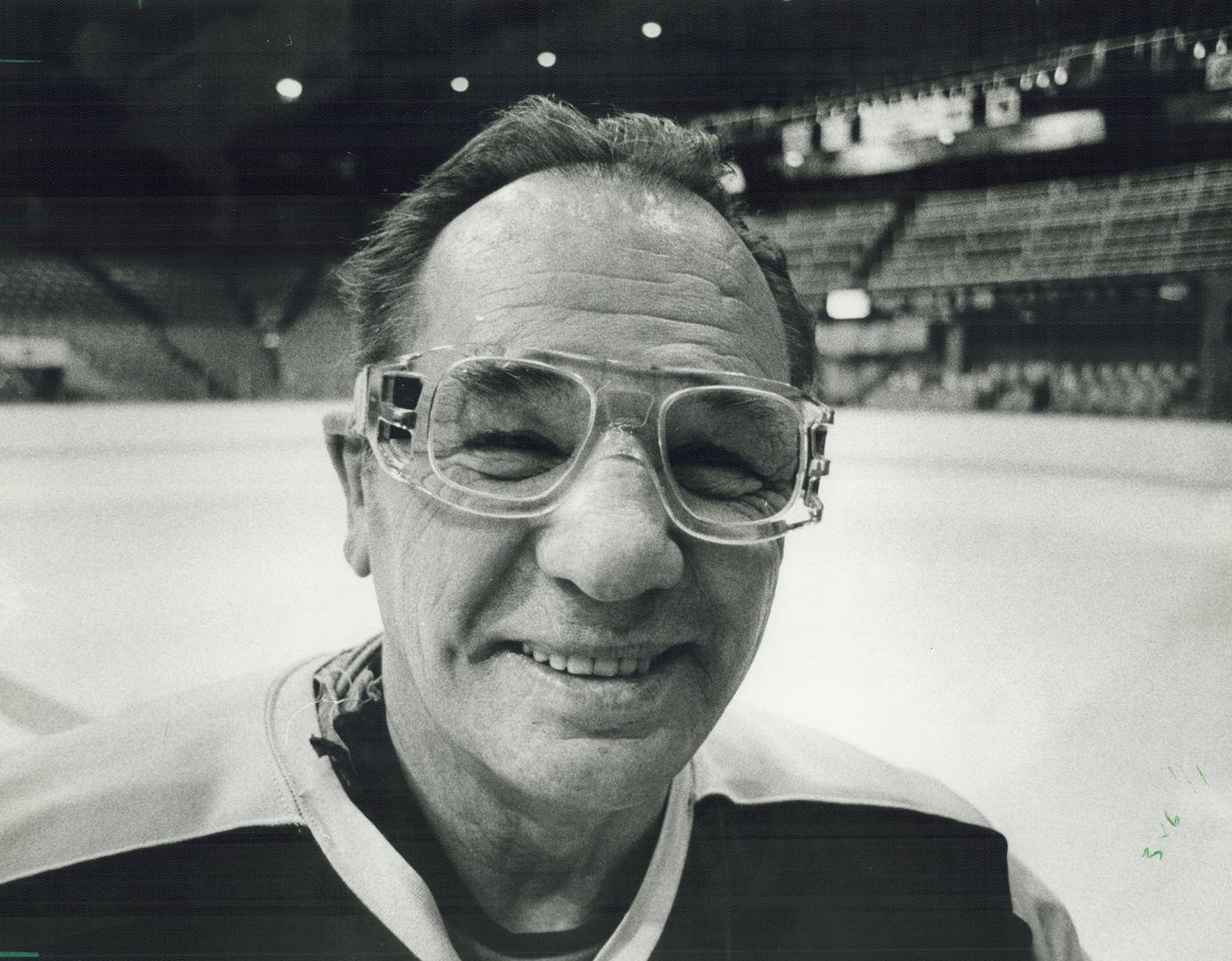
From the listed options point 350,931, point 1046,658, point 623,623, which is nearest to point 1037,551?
point 1046,658

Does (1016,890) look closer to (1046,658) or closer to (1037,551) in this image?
(1046,658)

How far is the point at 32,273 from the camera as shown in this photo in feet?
2.93

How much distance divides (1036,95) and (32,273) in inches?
43.7

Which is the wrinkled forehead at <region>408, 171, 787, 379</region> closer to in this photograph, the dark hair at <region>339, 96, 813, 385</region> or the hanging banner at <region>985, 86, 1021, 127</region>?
the dark hair at <region>339, 96, 813, 385</region>

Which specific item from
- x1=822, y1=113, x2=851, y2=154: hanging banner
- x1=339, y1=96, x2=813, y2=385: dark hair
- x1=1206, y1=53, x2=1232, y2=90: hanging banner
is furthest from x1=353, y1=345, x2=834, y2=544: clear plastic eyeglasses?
x1=1206, y1=53, x2=1232, y2=90: hanging banner

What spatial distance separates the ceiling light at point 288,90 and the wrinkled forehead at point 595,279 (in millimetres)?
255

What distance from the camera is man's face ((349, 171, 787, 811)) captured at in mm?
685

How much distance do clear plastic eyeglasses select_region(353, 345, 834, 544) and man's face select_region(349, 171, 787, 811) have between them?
0.05 feet

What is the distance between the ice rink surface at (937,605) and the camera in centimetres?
94

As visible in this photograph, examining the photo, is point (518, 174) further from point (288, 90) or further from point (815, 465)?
point (815, 465)

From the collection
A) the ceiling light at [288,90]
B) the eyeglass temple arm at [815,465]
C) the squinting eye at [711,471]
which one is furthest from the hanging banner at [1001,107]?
the ceiling light at [288,90]

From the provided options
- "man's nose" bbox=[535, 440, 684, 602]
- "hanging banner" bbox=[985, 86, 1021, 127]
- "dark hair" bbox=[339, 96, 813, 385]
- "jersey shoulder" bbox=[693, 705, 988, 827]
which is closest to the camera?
"man's nose" bbox=[535, 440, 684, 602]

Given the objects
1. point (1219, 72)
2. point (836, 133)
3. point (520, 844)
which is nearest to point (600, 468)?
point (520, 844)

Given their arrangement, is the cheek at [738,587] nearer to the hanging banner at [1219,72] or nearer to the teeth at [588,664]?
the teeth at [588,664]
